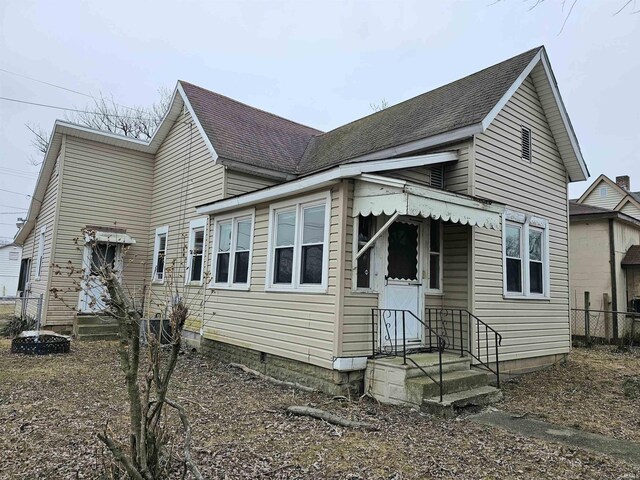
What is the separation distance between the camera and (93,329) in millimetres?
11406

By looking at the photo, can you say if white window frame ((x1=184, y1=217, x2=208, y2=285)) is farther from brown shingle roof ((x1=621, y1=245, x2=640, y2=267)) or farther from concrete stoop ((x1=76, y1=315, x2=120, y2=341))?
brown shingle roof ((x1=621, y1=245, x2=640, y2=267))

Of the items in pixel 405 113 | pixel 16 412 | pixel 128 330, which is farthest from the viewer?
pixel 405 113

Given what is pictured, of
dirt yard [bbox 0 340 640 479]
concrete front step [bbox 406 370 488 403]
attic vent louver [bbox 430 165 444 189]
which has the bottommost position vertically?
dirt yard [bbox 0 340 640 479]

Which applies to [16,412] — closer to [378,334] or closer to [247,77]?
[378,334]

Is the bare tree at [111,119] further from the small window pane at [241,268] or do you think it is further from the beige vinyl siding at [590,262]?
the beige vinyl siding at [590,262]

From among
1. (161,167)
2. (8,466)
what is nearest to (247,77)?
(161,167)

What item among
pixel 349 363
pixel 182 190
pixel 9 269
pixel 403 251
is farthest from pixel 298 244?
pixel 9 269

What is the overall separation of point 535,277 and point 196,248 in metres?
7.83

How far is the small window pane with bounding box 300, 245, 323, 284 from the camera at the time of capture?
22.1 ft

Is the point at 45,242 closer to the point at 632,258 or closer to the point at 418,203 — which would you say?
the point at 418,203

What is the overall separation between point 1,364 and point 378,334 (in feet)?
23.7

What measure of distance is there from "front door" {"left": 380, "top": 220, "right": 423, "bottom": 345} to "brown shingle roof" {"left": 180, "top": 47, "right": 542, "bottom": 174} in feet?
6.46

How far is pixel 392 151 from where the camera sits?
8.27 metres

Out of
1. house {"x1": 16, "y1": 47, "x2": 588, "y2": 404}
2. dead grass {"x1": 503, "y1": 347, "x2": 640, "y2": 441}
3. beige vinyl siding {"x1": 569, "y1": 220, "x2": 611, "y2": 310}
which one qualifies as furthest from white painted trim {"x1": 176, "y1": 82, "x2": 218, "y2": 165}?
beige vinyl siding {"x1": 569, "y1": 220, "x2": 611, "y2": 310}
